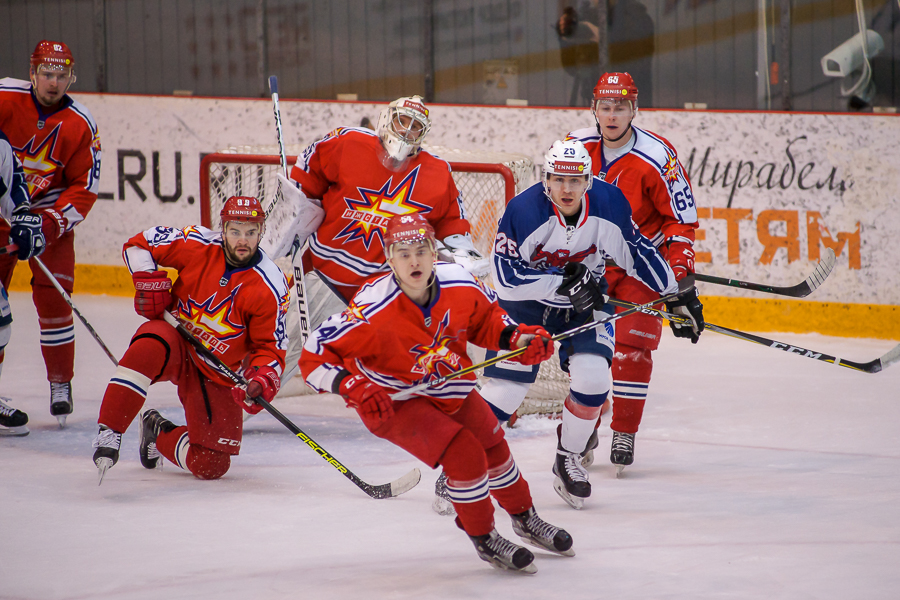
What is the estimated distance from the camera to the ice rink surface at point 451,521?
225cm

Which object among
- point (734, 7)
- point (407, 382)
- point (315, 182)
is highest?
point (734, 7)

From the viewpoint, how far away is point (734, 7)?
521 centimetres

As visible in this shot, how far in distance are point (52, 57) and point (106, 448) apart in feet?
4.78

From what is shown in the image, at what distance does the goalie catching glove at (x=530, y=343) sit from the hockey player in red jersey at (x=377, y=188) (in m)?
0.75

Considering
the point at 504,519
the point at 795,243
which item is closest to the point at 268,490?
the point at 504,519

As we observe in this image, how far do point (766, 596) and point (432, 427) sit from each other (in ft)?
2.46

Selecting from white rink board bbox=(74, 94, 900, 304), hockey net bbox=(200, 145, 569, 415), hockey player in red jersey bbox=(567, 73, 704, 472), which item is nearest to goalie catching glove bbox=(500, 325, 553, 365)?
hockey player in red jersey bbox=(567, 73, 704, 472)

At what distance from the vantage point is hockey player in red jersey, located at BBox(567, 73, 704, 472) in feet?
10.2

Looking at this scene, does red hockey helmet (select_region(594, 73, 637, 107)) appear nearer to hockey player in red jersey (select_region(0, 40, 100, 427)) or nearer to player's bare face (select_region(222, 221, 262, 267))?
player's bare face (select_region(222, 221, 262, 267))

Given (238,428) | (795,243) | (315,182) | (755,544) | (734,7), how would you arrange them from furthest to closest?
(734,7) < (795,243) < (315,182) < (238,428) < (755,544)

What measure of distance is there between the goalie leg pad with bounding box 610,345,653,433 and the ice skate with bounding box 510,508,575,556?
830mm

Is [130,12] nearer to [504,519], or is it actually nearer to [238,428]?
[238,428]

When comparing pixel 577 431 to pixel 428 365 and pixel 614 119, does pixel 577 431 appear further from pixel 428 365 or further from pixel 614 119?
pixel 614 119

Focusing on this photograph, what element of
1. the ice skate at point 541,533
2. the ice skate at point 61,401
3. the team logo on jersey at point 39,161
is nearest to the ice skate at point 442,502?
the ice skate at point 541,533
